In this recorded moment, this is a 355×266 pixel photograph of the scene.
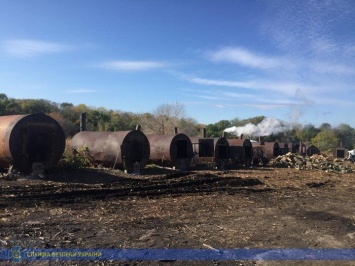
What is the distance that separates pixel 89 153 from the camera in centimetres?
1880

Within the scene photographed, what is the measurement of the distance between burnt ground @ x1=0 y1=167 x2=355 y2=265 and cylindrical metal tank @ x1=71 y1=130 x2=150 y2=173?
3878 millimetres

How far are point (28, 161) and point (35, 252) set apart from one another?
9121 mm

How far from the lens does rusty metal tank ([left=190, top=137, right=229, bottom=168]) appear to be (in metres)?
26.8

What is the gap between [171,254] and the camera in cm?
562

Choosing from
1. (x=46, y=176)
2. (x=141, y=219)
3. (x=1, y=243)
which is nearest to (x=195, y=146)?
(x=46, y=176)

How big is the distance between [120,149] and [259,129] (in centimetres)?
4327

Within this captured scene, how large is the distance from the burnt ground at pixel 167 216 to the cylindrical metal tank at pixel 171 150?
795 cm

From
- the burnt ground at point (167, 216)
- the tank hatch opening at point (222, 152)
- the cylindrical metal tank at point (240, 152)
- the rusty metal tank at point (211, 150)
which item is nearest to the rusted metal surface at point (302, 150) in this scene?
the cylindrical metal tank at point (240, 152)

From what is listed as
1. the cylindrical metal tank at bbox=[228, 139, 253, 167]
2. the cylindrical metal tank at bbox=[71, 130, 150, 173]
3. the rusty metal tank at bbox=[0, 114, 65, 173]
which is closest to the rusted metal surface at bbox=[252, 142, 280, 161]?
the cylindrical metal tank at bbox=[228, 139, 253, 167]

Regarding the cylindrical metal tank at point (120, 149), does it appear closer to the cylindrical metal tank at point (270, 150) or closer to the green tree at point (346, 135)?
the cylindrical metal tank at point (270, 150)

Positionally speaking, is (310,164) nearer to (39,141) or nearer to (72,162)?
(72,162)

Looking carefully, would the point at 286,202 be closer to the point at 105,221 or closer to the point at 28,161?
the point at 105,221

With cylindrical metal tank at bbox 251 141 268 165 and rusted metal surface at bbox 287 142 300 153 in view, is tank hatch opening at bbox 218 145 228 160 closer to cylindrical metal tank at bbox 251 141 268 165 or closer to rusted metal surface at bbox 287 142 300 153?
cylindrical metal tank at bbox 251 141 268 165

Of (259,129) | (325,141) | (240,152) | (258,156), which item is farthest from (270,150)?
(325,141)
